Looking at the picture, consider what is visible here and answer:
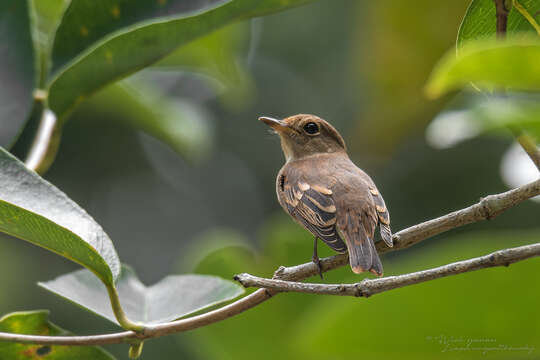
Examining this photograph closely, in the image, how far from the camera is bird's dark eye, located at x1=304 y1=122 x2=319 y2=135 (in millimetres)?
4496

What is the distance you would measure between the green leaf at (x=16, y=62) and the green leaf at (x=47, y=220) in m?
0.67

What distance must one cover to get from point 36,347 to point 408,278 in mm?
1524

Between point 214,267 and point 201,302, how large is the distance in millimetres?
938

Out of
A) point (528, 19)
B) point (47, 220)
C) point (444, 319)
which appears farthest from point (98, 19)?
point (444, 319)

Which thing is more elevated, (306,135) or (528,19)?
(528,19)

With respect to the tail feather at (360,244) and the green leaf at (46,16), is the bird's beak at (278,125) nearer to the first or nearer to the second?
the tail feather at (360,244)

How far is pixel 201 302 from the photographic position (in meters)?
2.49

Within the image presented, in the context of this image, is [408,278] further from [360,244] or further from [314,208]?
[314,208]

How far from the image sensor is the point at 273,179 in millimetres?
8266

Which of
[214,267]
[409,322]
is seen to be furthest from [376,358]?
[214,267]

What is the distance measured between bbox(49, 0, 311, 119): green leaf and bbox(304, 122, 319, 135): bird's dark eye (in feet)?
5.84

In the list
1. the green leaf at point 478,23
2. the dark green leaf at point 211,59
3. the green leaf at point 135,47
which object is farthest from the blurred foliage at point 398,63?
the green leaf at point 478,23

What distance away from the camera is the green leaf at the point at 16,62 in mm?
2875

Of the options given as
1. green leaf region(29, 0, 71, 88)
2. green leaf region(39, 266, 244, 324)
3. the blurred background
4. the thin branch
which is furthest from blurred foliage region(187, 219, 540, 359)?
green leaf region(29, 0, 71, 88)
